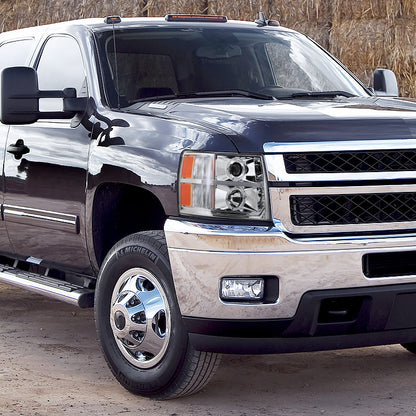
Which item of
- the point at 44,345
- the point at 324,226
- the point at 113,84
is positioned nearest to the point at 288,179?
the point at 324,226

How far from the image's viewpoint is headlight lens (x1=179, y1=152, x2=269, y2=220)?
505cm

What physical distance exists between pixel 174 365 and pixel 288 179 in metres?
1.01

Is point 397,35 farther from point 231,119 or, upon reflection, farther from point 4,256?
point 231,119

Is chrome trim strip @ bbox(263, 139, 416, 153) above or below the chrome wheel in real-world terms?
A: above

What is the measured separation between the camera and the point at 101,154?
5.86 metres

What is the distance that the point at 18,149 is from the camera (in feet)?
22.0

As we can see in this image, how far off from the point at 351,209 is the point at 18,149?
2.35 metres

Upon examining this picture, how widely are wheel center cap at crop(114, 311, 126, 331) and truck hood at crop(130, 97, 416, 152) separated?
972mm

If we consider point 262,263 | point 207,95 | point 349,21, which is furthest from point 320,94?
point 349,21

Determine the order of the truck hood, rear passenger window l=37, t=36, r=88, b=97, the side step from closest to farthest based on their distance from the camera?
the truck hood → the side step → rear passenger window l=37, t=36, r=88, b=97

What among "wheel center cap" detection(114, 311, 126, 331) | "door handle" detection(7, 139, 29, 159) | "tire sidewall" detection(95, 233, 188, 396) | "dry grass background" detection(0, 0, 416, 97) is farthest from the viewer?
"dry grass background" detection(0, 0, 416, 97)

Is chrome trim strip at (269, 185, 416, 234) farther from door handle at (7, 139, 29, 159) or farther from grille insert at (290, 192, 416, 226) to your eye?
door handle at (7, 139, 29, 159)


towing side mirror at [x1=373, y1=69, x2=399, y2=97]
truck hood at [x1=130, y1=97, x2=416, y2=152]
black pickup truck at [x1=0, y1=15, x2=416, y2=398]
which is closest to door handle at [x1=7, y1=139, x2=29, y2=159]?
black pickup truck at [x1=0, y1=15, x2=416, y2=398]

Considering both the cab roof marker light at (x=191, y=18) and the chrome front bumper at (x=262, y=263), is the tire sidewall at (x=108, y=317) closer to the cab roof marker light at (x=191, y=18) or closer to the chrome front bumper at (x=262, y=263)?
the chrome front bumper at (x=262, y=263)
